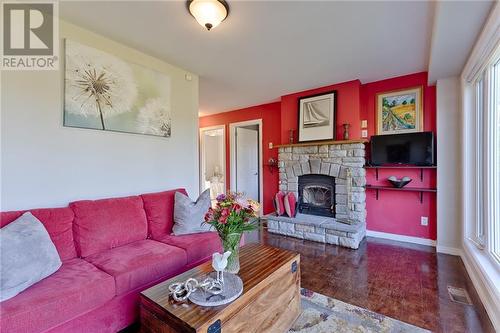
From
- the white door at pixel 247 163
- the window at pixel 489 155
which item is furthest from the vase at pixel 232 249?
the white door at pixel 247 163

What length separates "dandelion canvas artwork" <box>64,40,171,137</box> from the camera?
86.2 inches

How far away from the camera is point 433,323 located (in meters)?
1.68

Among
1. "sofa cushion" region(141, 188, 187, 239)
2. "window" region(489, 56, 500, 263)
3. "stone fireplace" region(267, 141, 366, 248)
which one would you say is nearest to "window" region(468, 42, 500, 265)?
"window" region(489, 56, 500, 263)

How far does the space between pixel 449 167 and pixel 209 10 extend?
3.40 meters

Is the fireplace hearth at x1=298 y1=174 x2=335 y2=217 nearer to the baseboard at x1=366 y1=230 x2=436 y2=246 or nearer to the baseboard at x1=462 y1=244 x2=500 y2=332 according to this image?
the baseboard at x1=366 y1=230 x2=436 y2=246

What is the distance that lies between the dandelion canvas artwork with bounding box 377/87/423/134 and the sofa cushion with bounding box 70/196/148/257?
140 inches

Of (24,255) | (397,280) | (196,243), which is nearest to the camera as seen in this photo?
(24,255)

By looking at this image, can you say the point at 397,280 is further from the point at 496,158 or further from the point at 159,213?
the point at 159,213

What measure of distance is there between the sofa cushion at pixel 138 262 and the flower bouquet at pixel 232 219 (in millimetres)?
656

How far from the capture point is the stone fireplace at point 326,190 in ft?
11.2

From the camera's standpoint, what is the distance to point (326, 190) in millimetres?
3957

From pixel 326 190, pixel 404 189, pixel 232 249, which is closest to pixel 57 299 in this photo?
pixel 232 249

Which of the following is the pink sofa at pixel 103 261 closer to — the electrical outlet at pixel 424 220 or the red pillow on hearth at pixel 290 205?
the red pillow on hearth at pixel 290 205

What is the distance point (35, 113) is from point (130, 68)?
103cm
